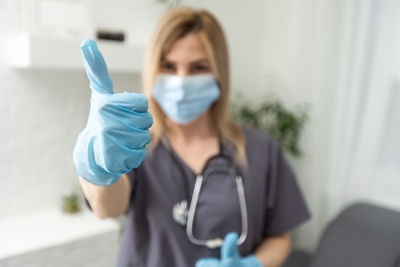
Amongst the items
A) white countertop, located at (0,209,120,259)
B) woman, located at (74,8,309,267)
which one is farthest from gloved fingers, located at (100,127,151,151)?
white countertop, located at (0,209,120,259)

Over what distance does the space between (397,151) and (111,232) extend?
134 centimetres

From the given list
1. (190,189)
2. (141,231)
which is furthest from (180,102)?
(141,231)

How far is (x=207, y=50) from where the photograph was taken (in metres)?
1.00

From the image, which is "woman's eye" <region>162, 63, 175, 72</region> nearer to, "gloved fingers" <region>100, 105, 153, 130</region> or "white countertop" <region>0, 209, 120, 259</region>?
"gloved fingers" <region>100, 105, 153, 130</region>

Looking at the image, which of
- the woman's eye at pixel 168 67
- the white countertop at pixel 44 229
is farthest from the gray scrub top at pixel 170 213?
the white countertop at pixel 44 229

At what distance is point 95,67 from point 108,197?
378 millimetres

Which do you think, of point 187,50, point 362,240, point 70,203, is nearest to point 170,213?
point 187,50

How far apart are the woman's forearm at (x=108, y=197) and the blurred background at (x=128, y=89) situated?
0.52 m

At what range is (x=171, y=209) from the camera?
38.5 inches

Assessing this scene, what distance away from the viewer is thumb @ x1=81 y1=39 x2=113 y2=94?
467mm

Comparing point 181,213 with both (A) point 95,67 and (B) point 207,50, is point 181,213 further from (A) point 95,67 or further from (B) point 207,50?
(A) point 95,67

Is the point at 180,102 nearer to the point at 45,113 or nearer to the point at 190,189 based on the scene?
the point at 190,189

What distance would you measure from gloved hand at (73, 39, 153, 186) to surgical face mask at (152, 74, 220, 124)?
0.45 m

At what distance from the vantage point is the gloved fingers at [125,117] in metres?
0.48
